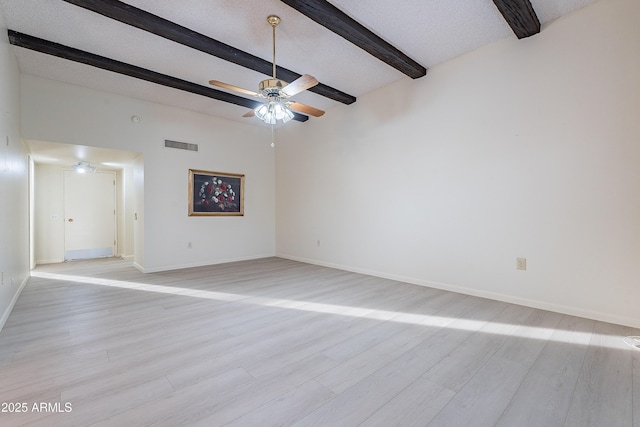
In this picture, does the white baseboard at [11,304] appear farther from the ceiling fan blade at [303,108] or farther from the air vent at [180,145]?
the ceiling fan blade at [303,108]

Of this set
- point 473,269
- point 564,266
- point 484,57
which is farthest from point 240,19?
point 564,266

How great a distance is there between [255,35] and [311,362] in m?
3.27

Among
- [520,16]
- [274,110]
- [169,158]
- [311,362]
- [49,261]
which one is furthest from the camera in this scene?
[49,261]

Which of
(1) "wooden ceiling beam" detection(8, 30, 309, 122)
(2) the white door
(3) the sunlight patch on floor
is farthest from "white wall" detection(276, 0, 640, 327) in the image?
(2) the white door

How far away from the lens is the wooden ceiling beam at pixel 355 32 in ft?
8.42

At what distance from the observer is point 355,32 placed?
293 cm

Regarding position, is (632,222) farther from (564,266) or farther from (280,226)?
(280,226)

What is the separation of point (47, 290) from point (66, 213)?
3296mm

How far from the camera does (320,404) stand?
1564 millimetres

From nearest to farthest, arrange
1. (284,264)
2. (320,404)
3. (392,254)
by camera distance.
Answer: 1. (320,404)
2. (392,254)
3. (284,264)

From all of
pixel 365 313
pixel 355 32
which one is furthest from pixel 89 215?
pixel 355 32

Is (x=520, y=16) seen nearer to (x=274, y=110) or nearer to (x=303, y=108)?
(x=303, y=108)

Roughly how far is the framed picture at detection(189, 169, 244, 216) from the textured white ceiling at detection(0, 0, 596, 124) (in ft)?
6.01

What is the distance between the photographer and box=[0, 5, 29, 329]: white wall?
2.61m
